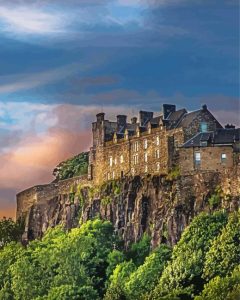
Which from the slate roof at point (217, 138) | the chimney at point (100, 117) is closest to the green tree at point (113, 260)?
the slate roof at point (217, 138)

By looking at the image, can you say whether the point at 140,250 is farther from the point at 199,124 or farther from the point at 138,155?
the point at 199,124

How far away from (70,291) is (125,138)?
16.8 metres

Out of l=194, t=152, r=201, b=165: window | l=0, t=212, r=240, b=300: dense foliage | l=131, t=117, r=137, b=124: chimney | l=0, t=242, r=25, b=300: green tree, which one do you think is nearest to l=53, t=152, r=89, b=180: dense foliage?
l=131, t=117, r=137, b=124: chimney

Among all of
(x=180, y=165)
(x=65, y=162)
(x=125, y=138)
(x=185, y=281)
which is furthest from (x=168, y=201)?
(x=65, y=162)

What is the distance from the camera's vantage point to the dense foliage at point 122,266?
59.1m

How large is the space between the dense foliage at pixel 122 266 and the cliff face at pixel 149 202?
144cm

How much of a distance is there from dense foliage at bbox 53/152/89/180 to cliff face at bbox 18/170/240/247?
717 centimetres

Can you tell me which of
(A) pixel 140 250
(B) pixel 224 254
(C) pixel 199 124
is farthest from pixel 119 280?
(C) pixel 199 124

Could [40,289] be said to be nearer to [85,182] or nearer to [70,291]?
[70,291]

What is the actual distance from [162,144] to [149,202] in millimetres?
3747

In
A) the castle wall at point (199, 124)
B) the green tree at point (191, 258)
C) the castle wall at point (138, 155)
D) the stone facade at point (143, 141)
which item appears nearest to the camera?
the green tree at point (191, 258)

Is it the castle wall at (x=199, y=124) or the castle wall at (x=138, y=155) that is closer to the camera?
the castle wall at (x=199, y=124)

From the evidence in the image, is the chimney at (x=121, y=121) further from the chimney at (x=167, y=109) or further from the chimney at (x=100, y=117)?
the chimney at (x=167, y=109)

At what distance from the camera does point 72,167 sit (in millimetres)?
96312
